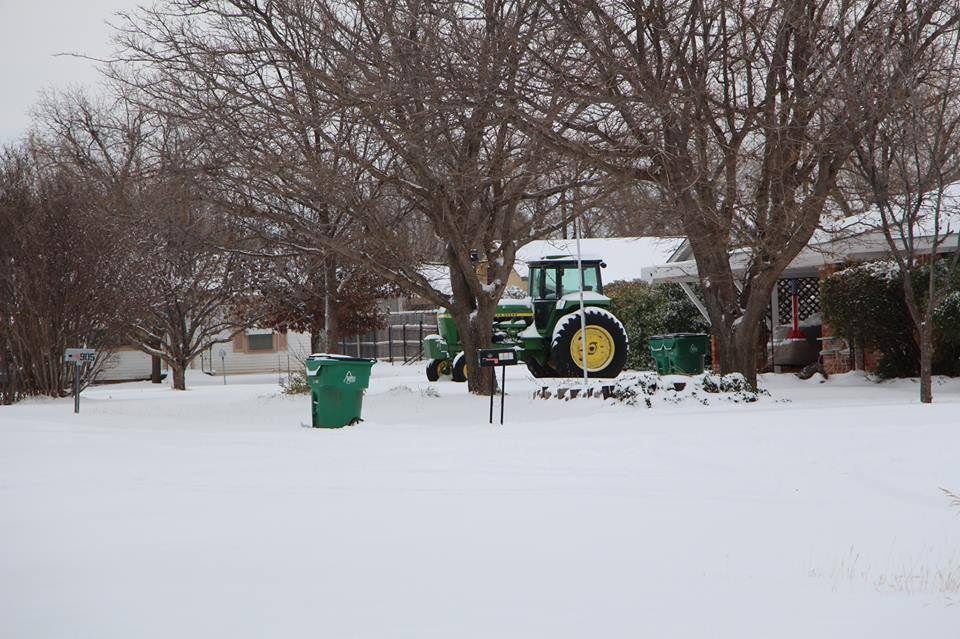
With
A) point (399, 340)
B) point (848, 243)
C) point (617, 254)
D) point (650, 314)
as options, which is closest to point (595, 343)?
point (848, 243)

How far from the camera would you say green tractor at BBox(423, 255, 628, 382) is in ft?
60.3

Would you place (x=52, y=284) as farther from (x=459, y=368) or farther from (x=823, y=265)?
(x=823, y=265)

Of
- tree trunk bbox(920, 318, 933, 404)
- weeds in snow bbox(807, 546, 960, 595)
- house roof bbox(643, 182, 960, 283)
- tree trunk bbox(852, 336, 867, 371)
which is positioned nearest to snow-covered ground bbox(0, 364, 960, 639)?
weeds in snow bbox(807, 546, 960, 595)

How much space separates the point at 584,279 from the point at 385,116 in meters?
Answer: 8.26

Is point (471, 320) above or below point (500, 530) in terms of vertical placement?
above

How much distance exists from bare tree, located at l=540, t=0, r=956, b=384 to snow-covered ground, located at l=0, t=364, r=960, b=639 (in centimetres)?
291

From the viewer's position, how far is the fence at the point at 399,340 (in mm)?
35638

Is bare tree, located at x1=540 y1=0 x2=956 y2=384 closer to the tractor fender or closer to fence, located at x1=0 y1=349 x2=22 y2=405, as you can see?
the tractor fender

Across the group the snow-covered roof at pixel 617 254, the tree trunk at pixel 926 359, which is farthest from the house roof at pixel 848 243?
the snow-covered roof at pixel 617 254

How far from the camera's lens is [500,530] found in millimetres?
6176

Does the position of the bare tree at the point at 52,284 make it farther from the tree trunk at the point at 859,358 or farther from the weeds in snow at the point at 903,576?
the weeds in snow at the point at 903,576

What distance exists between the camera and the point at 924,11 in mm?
12344

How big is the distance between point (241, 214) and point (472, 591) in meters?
11.5

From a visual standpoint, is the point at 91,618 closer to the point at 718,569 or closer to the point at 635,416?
the point at 718,569
